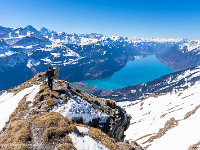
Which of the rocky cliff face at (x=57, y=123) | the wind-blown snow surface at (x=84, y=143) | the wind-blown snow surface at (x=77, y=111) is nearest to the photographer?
the rocky cliff face at (x=57, y=123)

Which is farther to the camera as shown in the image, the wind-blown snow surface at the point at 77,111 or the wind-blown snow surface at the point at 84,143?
the wind-blown snow surface at the point at 77,111

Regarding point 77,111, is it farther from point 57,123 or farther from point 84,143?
point 84,143

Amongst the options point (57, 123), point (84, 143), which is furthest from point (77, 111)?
point (84, 143)

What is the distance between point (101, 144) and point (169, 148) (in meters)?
18.2

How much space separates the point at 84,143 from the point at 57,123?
345cm

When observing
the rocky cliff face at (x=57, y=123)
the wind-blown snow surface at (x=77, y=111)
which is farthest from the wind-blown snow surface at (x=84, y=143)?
the wind-blown snow surface at (x=77, y=111)

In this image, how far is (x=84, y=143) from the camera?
1232 cm

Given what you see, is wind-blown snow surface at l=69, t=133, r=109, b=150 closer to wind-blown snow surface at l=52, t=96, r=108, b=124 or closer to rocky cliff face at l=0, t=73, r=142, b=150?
rocky cliff face at l=0, t=73, r=142, b=150

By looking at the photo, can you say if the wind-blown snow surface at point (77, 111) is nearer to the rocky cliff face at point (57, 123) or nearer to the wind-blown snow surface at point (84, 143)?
the rocky cliff face at point (57, 123)

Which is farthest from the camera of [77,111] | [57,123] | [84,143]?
[77,111]

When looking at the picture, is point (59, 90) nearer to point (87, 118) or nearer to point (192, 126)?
point (87, 118)

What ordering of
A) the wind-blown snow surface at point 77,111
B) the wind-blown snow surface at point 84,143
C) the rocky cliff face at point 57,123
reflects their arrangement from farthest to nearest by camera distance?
the wind-blown snow surface at point 77,111
the wind-blown snow surface at point 84,143
the rocky cliff face at point 57,123

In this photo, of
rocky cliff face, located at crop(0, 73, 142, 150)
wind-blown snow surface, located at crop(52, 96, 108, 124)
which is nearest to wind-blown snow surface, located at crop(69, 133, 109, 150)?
rocky cliff face, located at crop(0, 73, 142, 150)

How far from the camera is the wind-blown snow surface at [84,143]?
11808 mm
